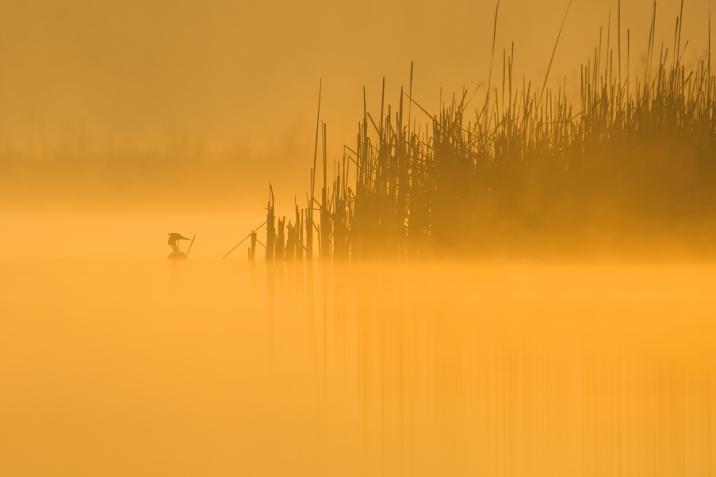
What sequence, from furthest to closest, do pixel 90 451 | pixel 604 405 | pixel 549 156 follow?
pixel 549 156 < pixel 604 405 < pixel 90 451

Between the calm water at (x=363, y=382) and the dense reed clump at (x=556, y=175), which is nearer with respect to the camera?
the calm water at (x=363, y=382)

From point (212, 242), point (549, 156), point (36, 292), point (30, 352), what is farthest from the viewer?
point (212, 242)

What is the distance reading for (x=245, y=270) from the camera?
11.3ft

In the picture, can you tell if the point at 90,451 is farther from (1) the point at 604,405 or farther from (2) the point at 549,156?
(2) the point at 549,156

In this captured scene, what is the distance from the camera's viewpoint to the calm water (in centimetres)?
102

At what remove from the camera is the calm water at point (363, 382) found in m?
1.02

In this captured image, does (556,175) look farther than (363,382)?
Yes

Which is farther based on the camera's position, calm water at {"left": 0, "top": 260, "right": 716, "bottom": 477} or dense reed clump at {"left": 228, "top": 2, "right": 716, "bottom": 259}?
dense reed clump at {"left": 228, "top": 2, "right": 716, "bottom": 259}

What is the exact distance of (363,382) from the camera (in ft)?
4.50

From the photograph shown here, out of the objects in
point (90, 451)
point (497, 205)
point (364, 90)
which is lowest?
point (90, 451)

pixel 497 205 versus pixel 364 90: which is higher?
pixel 364 90

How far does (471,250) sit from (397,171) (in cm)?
34

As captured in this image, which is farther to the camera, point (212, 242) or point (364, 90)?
point (212, 242)

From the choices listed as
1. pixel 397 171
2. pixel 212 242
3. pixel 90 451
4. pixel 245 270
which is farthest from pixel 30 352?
pixel 212 242
